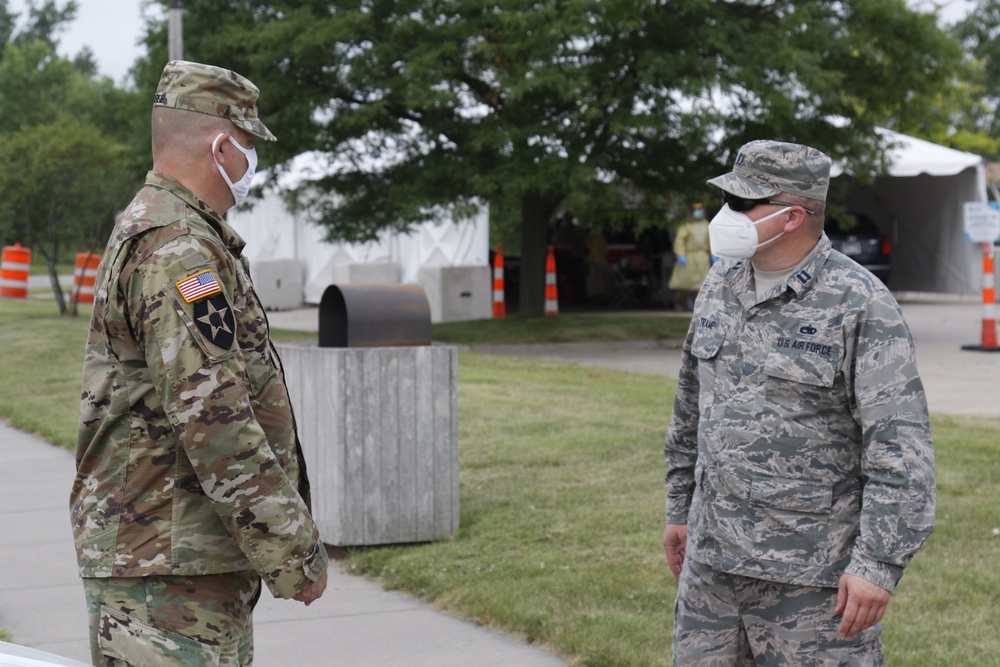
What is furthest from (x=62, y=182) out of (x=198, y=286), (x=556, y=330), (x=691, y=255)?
(x=198, y=286)

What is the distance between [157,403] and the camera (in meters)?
2.78

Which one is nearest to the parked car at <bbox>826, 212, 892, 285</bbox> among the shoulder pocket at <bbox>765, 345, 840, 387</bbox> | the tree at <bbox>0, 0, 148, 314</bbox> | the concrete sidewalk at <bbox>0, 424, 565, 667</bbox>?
the tree at <bbox>0, 0, 148, 314</bbox>

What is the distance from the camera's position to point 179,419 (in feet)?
8.78

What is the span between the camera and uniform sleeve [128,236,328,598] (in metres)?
2.67

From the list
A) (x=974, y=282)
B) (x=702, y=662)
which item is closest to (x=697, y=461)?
(x=702, y=662)

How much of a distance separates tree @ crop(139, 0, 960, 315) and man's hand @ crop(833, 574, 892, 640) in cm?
1260

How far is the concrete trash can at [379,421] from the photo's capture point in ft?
21.4

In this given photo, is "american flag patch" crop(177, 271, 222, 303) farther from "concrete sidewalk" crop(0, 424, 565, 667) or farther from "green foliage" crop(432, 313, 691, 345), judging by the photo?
"green foliage" crop(432, 313, 691, 345)

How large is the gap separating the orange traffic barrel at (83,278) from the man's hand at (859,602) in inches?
792

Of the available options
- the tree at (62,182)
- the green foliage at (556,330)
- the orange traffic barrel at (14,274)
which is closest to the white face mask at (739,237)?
the green foliage at (556,330)

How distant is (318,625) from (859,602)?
3071mm

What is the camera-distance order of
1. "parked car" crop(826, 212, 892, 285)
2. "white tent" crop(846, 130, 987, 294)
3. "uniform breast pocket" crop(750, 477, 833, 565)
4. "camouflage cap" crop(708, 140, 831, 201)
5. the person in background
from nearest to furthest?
"uniform breast pocket" crop(750, 477, 833, 565) < "camouflage cap" crop(708, 140, 831, 201) < the person in background < "parked car" crop(826, 212, 892, 285) < "white tent" crop(846, 130, 987, 294)

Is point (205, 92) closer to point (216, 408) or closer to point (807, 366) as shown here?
point (216, 408)

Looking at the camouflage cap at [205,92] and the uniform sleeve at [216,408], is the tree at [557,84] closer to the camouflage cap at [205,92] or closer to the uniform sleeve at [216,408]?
the camouflage cap at [205,92]
